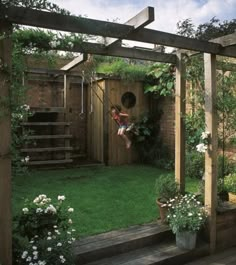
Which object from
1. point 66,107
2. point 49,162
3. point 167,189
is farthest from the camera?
point 66,107

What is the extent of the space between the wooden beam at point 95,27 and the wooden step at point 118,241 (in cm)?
195

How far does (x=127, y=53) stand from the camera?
3.80 meters

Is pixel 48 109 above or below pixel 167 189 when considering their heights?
above

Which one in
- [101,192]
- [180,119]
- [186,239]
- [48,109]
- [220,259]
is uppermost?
[48,109]

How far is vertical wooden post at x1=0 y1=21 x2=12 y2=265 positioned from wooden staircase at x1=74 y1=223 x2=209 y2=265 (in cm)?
78

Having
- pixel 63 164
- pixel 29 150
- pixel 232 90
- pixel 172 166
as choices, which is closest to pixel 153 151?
pixel 172 166

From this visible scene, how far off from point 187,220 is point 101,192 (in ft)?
6.75

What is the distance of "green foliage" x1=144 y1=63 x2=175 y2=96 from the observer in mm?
7012

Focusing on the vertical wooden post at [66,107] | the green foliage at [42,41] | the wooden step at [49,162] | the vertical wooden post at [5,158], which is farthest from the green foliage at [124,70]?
the vertical wooden post at [5,158]

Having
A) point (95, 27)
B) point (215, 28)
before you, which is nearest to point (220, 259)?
point (95, 27)

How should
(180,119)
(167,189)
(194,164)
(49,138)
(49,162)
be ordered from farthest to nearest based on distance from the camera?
(49,138) → (49,162) → (194,164) → (180,119) → (167,189)

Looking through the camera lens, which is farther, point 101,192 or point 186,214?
point 101,192

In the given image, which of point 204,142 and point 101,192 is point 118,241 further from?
point 101,192

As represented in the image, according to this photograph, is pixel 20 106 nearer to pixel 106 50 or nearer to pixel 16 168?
pixel 16 168
